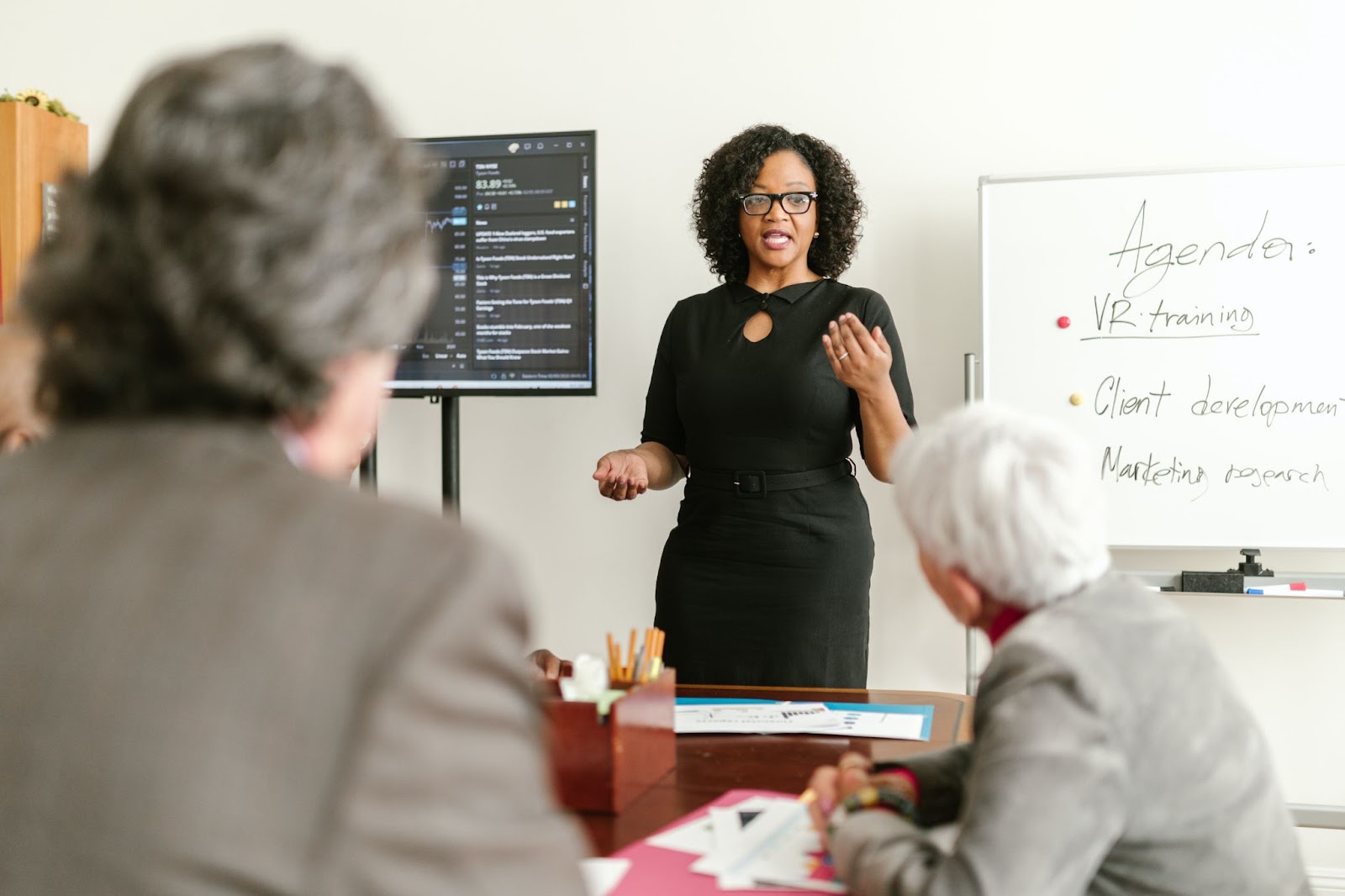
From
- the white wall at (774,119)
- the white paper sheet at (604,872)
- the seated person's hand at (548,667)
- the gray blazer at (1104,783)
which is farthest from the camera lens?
the white wall at (774,119)

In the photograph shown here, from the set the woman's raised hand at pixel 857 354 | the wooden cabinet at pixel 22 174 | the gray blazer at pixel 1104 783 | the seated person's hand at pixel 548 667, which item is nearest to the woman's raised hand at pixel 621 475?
the woman's raised hand at pixel 857 354

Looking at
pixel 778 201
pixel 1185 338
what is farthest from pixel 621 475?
pixel 1185 338

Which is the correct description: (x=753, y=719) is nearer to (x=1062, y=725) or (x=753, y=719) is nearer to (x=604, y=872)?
(x=604, y=872)

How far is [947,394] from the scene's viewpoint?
10.5 feet

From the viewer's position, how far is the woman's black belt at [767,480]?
247 centimetres

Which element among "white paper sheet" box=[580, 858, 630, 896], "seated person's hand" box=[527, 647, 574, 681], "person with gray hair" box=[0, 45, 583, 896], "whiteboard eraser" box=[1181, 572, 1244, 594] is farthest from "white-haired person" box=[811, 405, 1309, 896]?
"whiteboard eraser" box=[1181, 572, 1244, 594]

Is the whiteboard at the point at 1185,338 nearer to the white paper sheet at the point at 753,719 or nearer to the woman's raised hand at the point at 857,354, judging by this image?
the woman's raised hand at the point at 857,354

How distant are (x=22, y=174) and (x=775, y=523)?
6.72ft

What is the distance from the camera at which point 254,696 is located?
1.96ft

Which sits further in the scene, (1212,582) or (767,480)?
(1212,582)

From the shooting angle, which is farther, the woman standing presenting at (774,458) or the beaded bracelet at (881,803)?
the woman standing presenting at (774,458)

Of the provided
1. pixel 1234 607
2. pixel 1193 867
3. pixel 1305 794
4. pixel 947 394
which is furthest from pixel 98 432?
pixel 1305 794

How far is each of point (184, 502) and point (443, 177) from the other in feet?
8.24

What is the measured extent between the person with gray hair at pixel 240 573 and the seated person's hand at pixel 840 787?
0.61m
